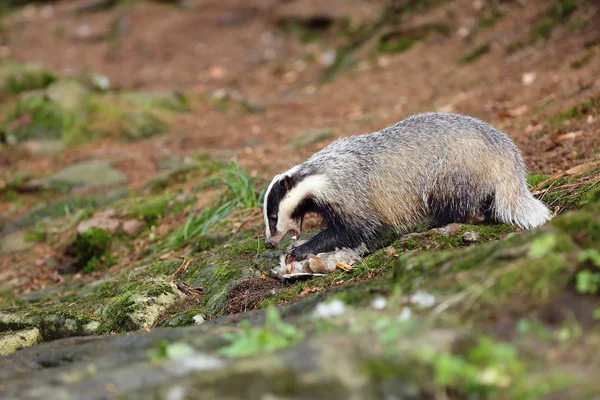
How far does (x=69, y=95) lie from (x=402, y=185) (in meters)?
8.03

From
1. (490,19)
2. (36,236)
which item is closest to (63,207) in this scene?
(36,236)

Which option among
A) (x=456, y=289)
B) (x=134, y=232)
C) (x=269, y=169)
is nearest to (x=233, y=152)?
(x=269, y=169)

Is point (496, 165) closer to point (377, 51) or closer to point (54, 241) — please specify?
point (54, 241)

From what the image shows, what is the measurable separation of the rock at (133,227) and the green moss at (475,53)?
21.6 ft

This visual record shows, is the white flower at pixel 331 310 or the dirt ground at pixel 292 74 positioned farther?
the dirt ground at pixel 292 74

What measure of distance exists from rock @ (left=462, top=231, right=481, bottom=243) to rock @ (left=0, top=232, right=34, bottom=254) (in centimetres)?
528

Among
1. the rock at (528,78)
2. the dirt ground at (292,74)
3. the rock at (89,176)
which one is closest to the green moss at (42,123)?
the dirt ground at (292,74)

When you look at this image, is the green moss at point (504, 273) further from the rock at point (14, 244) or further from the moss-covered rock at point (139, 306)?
the rock at point (14, 244)

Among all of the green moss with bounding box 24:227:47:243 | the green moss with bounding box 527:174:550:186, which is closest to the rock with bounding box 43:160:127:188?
the green moss with bounding box 24:227:47:243

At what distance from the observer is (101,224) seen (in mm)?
7266

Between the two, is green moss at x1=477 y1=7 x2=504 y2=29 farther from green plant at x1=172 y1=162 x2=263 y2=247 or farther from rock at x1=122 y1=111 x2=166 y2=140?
green plant at x1=172 y1=162 x2=263 y2=247

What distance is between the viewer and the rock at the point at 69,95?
11.2 metres

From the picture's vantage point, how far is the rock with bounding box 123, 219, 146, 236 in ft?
23.6

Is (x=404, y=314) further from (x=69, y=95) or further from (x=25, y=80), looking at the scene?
(x=25, y=80)
